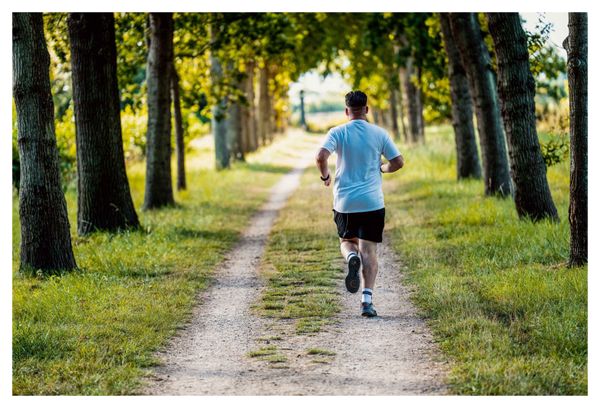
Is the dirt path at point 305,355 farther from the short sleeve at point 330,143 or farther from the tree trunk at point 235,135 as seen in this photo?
the tree trunk at point 235,135

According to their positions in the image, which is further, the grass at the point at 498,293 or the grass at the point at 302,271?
the grass at the point at 302,271

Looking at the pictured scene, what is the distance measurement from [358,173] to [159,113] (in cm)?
1074

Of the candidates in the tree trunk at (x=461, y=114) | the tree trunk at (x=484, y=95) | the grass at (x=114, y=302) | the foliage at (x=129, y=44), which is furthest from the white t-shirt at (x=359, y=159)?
the foliage at (x=129, y=44)

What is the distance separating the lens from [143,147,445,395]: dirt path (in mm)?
6766

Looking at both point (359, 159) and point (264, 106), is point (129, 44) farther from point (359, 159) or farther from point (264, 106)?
point (264, 106)

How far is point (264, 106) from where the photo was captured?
1850 inches

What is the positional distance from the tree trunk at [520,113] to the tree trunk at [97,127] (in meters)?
6.00

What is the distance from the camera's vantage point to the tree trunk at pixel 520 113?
13.1 metres

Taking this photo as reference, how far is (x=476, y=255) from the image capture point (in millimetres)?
11641

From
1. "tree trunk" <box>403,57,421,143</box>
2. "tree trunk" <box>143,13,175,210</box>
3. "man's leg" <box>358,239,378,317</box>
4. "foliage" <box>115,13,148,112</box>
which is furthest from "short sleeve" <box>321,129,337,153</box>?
"tree trunk" <box>403,57,421,143</box>

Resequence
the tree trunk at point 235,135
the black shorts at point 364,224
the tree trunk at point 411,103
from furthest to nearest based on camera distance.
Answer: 1. the tree trunk at point 235,135
2. the tree trunk at point 411,103
3. the black shorts at point 364,224

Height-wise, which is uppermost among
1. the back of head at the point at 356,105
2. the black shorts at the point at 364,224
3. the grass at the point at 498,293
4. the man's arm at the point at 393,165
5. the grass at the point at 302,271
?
the back of head at the point at 356,105
